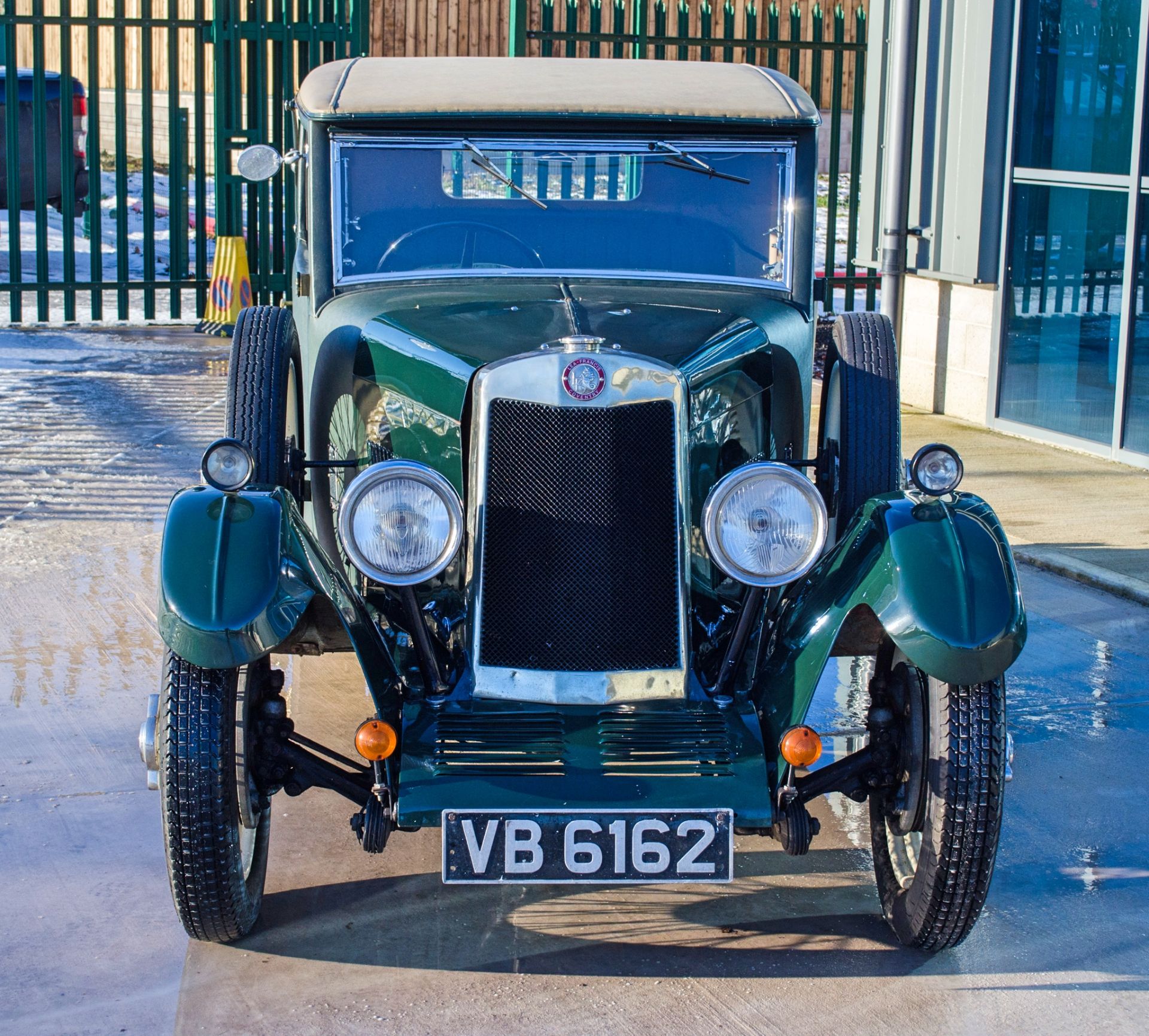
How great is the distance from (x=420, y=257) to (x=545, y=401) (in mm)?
1211

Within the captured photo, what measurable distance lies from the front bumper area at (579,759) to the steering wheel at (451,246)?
60.8 inches

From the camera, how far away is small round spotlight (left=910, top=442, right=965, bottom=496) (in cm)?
356

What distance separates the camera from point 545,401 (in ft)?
11.4

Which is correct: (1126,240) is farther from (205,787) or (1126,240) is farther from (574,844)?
(205,787)

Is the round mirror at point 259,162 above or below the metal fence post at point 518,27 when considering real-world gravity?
below

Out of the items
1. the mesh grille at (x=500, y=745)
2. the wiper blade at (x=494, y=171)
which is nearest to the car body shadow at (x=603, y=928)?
Answer: the mesh grille at (x=500, y=745)

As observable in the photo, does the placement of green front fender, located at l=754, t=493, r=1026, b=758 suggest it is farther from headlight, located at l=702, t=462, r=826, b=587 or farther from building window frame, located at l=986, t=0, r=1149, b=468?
building window frame, located at l=986, t=0, r=1149, b=468

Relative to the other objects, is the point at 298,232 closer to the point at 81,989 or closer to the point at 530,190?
the point at 530,190

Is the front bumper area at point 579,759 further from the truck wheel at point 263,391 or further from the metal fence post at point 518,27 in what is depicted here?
the metal fence post at point 518,27

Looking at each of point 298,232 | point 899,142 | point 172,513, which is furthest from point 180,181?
point 172,513

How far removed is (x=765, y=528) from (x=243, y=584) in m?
1.19

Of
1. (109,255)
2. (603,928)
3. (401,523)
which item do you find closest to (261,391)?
(401,523)

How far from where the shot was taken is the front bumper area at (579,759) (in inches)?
126

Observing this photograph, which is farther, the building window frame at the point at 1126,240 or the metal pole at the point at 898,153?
the metal pole at the point at 898,153
